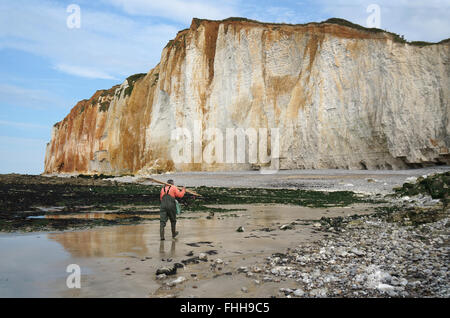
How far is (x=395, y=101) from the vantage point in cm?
2903

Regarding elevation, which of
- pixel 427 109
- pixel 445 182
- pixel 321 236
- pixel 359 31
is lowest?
pixel 321 236

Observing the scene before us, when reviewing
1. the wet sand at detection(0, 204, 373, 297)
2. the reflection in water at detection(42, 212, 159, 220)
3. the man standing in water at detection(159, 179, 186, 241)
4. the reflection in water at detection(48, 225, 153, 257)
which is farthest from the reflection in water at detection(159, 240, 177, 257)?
the reflection in water at detection(42, 212, 159, 220)

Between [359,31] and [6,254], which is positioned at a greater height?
[359,31]

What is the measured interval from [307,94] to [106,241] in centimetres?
2866

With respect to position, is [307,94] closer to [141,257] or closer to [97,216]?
[97,216]

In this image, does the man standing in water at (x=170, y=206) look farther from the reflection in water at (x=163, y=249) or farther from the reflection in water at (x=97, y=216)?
the reflection in water at (x=97, y=216)

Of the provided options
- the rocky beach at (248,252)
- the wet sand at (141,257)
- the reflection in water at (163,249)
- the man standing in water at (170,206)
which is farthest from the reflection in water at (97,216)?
the reflection in water at (163,249)

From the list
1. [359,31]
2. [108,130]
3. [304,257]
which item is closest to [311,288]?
[304,257]

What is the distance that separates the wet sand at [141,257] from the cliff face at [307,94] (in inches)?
825

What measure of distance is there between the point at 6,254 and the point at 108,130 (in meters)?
53.6

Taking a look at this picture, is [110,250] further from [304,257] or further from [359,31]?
[359,31]

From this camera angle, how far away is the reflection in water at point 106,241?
7152 millimetres
